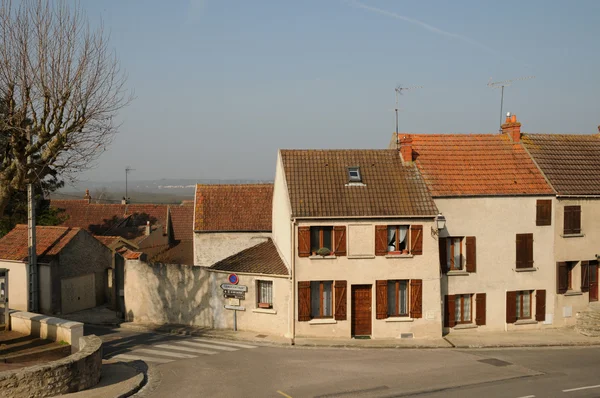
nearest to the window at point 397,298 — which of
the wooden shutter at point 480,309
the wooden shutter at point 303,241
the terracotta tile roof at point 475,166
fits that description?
the wooden shutter at point 480,309

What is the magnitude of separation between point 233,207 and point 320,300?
37.0 feet

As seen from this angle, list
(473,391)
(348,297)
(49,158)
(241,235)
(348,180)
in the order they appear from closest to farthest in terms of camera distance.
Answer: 1. (473,391)
2. (49,158)
3. (348,297)
4. (348,180)
5. (241,235)

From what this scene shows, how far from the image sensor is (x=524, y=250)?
26.4 meters

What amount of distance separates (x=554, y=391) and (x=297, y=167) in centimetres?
1334

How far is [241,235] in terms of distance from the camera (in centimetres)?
3338

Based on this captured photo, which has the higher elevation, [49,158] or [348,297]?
[49,158]

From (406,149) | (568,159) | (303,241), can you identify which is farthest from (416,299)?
(568,159)

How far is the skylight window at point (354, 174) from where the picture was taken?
86.0 feet

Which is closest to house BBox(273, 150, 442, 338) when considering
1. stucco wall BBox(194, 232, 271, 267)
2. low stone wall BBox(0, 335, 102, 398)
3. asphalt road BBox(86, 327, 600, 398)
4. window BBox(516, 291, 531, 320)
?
asphalt road BBox(86, 327, 600, 398)

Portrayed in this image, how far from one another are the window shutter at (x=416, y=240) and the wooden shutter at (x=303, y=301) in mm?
4403

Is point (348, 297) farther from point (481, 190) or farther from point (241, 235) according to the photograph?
point (241, 235)

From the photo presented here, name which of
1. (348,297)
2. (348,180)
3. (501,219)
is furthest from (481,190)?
(348,297)

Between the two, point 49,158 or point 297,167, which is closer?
point 49,158

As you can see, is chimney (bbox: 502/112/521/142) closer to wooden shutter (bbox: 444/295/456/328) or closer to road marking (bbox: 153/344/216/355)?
wooden shutter (bbox: 444/295/456/328)
